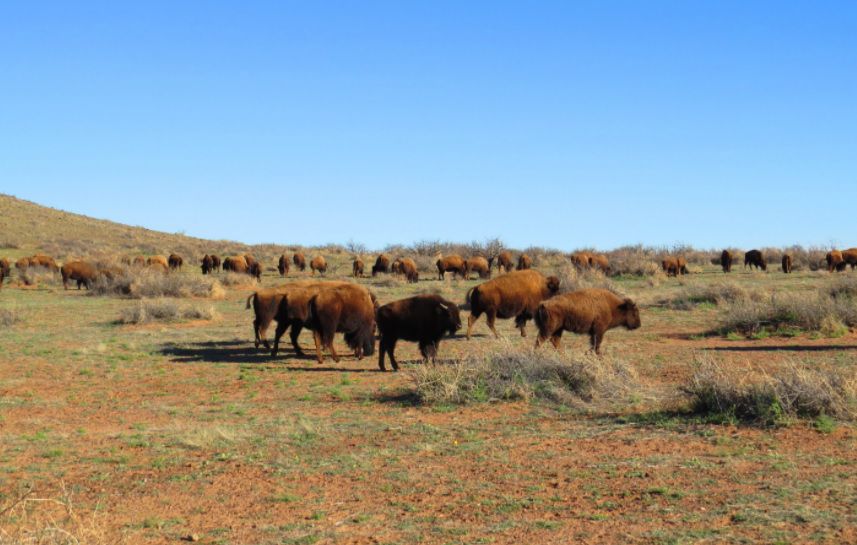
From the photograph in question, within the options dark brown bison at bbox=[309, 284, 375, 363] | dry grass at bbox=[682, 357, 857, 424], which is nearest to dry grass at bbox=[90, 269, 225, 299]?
dark brown bison at bbox=[309, 284, 375, 363]

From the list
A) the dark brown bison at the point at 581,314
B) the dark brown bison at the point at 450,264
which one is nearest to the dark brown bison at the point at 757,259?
the dark brown bison at the point at 450,264

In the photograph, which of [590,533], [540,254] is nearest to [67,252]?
[540,254]

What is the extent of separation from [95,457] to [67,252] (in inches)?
2295

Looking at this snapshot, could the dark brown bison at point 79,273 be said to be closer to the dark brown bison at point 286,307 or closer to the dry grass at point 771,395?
the dark brown bison at point 286,307

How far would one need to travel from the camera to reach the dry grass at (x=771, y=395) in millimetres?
9930

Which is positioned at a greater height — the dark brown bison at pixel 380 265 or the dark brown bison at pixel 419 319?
the dark brown bison at pixel 380 265

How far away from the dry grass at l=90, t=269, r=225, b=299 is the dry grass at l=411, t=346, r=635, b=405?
21.8m

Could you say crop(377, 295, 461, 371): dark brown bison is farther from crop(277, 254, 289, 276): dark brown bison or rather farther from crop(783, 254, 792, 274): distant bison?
crop(783, 254, 792, 274): distant bison

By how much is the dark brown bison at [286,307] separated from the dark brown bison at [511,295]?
11.3 ft

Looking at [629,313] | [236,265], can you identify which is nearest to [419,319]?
[629,313]

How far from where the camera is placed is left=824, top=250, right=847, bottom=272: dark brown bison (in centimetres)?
4362

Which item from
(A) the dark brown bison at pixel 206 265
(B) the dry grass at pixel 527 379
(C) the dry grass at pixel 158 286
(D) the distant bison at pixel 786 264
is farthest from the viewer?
(A) the dark brown bison at pixel 206 265

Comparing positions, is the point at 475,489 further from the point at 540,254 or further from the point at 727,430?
the point at 540,254

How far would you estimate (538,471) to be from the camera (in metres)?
8.45
